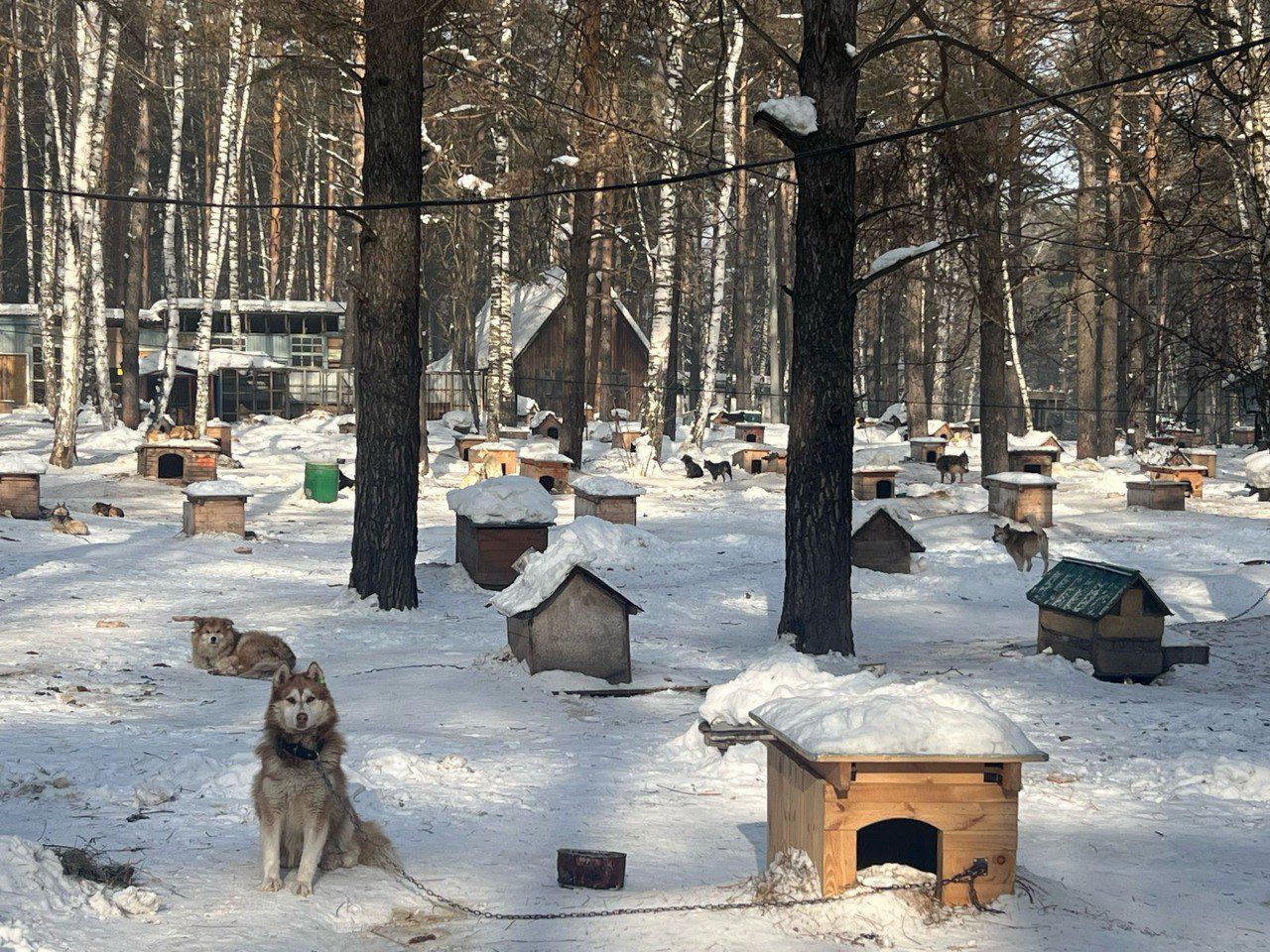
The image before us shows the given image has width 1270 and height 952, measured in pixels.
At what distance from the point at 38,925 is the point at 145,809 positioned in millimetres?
2078

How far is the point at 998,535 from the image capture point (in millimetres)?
19531

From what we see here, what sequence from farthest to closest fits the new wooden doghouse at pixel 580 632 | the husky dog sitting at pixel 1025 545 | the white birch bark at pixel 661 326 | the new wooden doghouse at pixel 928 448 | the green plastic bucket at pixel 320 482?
1. the new wooden doghouse at pixel 928 448
2. the white birch bark at pixel 661 326
3. the green plastic bucket at pixel 320 482
4. the husky dog sitting at pixel 1025 545
5. the new wooden doghouse at pixel 580 632

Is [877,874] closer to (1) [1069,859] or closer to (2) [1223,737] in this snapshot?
(1) [1069,859]

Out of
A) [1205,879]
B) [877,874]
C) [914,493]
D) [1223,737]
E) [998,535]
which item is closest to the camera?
[877,874]

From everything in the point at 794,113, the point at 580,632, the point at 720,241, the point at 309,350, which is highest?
the point at 720,241

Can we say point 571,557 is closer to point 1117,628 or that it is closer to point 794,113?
point 794,113

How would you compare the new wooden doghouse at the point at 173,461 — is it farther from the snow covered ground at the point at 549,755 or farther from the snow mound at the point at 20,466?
the snow covered ground at the point at 549,755

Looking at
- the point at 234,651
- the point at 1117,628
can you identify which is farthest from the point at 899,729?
the point at 234,651

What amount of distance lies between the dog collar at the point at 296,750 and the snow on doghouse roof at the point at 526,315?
4413 cm

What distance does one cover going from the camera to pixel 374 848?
6.43m

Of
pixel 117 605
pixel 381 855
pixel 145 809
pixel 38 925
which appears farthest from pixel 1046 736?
pixel 117 605

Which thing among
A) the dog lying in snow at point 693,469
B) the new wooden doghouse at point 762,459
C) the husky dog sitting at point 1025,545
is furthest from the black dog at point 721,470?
the husky dog sitting at point 1025,545

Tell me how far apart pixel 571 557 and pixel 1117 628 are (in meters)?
4.79

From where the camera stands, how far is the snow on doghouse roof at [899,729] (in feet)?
19.0
